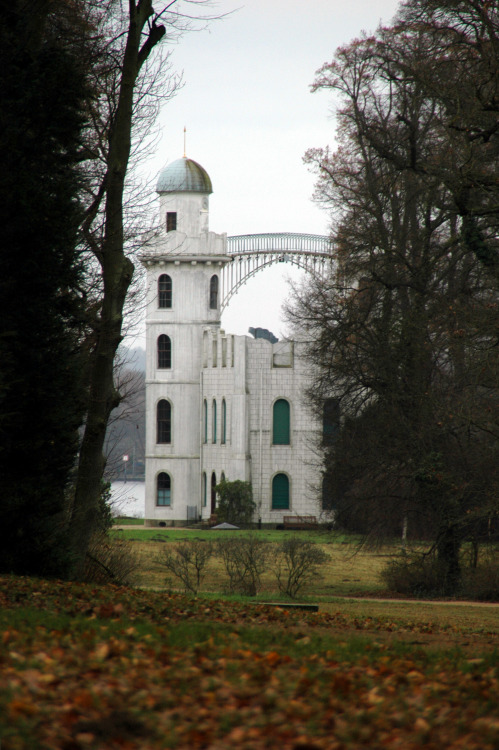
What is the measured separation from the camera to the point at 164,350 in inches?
2055

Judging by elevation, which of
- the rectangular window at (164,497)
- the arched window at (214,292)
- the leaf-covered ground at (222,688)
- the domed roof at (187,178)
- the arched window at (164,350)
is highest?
Result: the domed roof at (187,178)

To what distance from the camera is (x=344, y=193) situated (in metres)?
29.3

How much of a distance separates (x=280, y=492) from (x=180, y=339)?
10098mm

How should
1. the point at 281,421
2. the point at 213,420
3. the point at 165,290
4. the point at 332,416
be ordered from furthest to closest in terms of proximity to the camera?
the point at 165,290 < the point at 213,420 < the point at 281,421 < the point at 332,416

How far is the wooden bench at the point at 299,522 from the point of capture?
47.1 m

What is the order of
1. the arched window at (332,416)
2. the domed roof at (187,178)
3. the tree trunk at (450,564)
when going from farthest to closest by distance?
the domed roof at (187,178)
the arched window at (332,416)
the tree trunk at (450,564)

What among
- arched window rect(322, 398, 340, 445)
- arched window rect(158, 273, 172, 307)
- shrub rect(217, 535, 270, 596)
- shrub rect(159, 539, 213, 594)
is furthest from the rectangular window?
shrub rect(217, 535, 270, 596)

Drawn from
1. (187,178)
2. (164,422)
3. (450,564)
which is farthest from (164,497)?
(450,564)

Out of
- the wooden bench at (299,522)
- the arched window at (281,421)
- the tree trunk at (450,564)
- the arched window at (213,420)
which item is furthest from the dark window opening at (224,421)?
the tree trunk at (450,564)

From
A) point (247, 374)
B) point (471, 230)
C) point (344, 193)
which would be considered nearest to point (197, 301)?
point (247, 374)

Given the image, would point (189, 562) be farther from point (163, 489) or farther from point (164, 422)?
point (164, 422)

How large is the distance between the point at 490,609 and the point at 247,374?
96.5 feet

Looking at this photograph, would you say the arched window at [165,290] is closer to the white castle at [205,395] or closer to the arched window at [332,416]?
the white castle at [205,395]

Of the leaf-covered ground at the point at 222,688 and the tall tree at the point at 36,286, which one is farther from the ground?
the tall tree at the point at 36,286
